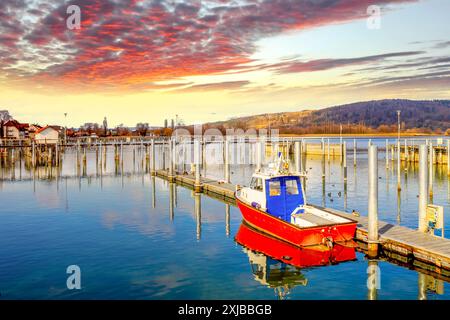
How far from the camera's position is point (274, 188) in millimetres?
23266

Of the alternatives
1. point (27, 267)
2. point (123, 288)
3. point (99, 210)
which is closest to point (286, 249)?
point (123, 288)

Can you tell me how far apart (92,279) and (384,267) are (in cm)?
1224

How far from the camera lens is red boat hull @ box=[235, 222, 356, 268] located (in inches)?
738

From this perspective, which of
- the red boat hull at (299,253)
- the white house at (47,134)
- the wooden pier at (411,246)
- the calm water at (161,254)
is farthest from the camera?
the white house at (47,134)

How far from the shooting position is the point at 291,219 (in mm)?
22719

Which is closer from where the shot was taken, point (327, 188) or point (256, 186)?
point (256, 186)

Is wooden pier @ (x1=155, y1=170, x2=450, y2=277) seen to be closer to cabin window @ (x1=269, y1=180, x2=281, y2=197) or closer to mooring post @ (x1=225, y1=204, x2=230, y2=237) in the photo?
cabin window @ (x1=269, y1=180, x2=281, y2=197)

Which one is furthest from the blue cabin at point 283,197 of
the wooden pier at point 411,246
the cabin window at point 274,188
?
the wooden pier at point 411,246

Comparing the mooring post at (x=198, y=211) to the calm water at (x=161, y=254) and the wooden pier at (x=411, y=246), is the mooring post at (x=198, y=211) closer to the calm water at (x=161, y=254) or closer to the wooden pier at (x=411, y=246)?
the calm water at (x=161, y=254)

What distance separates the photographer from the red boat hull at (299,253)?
61.5 feet

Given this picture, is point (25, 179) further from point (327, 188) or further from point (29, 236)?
point (327, 188)

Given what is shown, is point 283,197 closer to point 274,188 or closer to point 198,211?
point 274,188

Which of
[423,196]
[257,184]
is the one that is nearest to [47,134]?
[257,184]

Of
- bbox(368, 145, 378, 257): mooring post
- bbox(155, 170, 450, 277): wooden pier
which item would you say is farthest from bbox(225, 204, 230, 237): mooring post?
bbox(368, 145, 378, 257): mooring post
